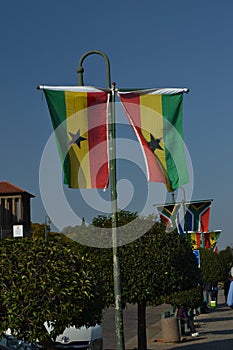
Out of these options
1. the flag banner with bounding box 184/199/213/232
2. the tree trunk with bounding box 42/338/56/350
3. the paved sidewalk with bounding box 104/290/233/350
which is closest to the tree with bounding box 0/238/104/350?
the tree trunk with bounding box 42/338/56/350

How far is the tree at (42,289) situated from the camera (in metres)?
9.88

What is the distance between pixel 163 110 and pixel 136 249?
5.58 meters

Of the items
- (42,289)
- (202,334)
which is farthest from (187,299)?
(42,289)

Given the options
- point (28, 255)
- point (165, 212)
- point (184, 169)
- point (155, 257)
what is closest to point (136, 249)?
point (155, 257)

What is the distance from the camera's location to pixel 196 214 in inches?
Answer: 1187

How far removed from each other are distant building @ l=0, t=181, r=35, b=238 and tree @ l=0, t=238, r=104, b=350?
11617 centimetres

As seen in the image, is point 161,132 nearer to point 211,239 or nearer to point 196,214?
point 196,214

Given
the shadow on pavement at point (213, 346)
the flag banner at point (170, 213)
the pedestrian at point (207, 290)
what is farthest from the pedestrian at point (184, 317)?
the pedestrian at point (207, 290)

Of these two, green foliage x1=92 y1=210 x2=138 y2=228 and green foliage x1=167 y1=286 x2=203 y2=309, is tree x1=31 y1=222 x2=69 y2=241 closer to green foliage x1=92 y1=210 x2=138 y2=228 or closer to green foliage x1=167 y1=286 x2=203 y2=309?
green foliage x1=92 y1=210 x2=138 y2=228

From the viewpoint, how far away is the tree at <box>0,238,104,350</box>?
9.88 meters

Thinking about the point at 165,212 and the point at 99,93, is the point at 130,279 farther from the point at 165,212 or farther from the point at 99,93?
the point at 165,212

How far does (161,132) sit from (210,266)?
2613cm

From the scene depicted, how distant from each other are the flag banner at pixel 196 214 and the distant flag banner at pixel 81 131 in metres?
18.2

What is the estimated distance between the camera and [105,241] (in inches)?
661
